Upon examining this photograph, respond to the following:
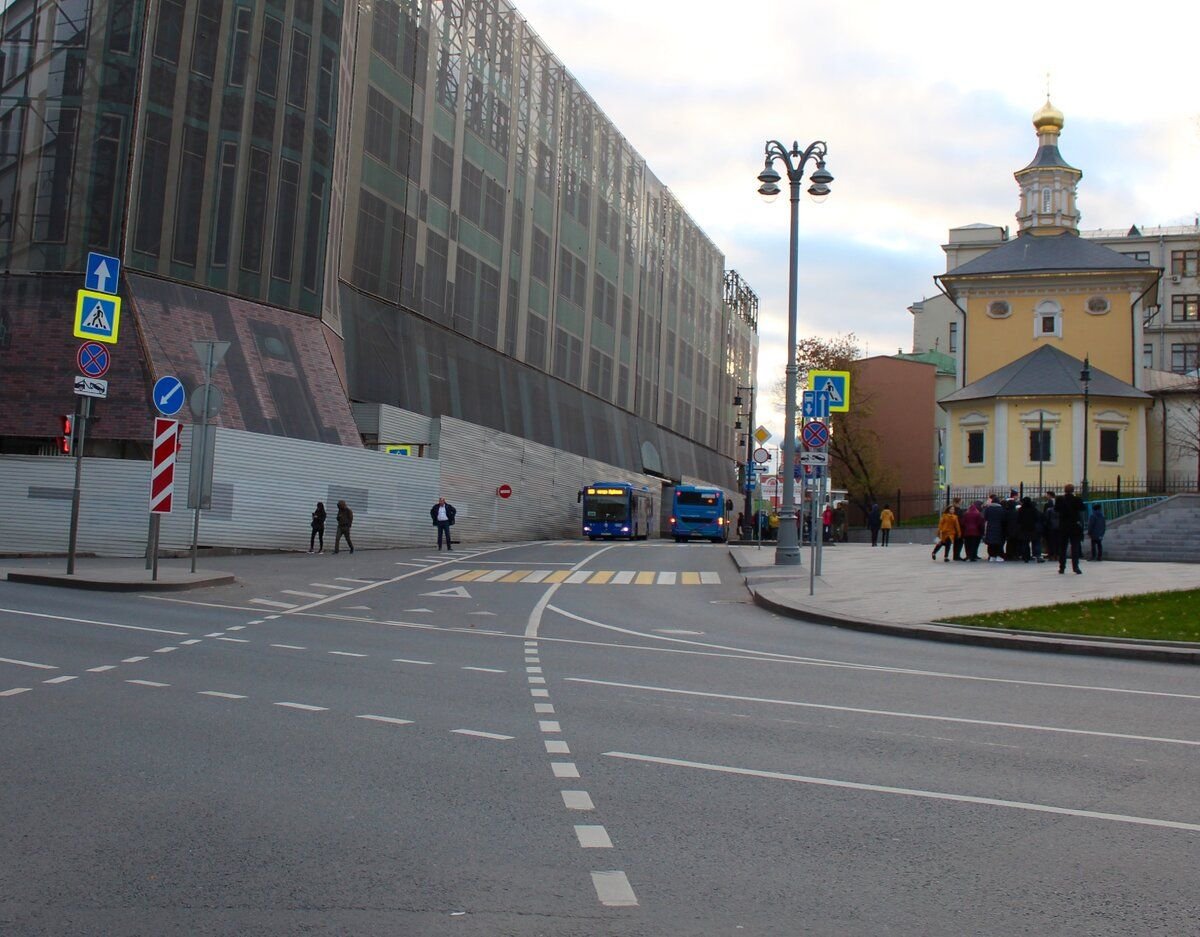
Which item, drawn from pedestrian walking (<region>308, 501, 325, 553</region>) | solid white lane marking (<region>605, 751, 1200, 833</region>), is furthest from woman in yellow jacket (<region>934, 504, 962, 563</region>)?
solid white lane marking (<region>605, 751, 1200, 833</region>)

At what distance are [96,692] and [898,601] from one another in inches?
581

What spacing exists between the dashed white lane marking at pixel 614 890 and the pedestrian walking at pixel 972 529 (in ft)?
92.7

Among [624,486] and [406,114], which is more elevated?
[406,114]

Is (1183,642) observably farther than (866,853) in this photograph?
Yes

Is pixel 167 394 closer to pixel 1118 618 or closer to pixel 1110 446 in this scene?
pixel 1118 618

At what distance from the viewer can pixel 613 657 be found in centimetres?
1386

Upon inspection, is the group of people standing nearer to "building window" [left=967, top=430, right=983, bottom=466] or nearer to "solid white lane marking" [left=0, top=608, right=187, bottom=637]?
"solid white lane marking" [left=0, top=608, right=187, bottom=637]

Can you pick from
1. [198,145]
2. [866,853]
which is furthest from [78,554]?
[866,853]

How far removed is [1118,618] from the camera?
59.9 ft

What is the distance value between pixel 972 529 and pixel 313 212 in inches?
887

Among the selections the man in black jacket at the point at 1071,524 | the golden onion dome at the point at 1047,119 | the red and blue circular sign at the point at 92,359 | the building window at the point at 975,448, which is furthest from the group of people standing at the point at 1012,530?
the golden onion dome at the point at 1047,119

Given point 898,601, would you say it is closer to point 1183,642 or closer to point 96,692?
point 1183,642

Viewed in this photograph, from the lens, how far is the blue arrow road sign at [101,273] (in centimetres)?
2190

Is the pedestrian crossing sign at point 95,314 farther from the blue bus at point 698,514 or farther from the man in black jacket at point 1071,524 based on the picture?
the blue bus at point 698,514
